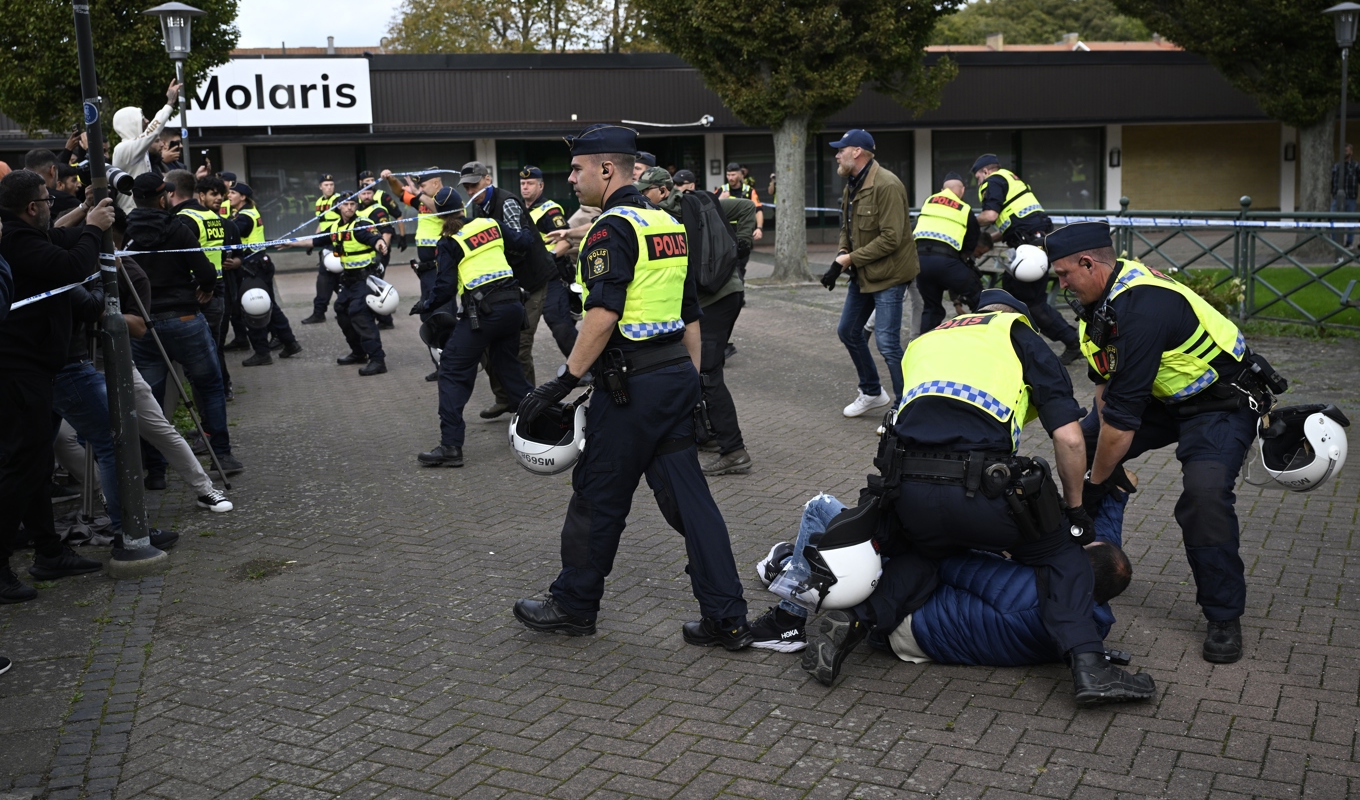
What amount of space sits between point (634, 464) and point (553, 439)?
1.22 ft

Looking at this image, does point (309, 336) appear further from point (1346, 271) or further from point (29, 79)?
point (1346, 271)

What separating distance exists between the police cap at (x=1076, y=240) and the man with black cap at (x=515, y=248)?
4.74 metres

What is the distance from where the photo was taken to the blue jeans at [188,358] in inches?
299

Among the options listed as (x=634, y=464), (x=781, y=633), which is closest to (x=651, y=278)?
(x=634, y=464)

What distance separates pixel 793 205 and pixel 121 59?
9.65 metres

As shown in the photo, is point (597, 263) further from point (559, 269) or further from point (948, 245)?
point (948, 245)

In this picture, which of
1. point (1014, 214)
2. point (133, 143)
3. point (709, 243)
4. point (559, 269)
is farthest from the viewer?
point (1014, 214)

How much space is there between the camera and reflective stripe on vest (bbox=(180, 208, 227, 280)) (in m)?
8.69

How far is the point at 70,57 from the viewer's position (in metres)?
14.8

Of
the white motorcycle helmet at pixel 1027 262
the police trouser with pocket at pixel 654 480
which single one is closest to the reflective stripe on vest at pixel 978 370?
the police trouser with pocket at pixel 654 480

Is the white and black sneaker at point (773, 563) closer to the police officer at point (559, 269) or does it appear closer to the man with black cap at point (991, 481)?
the man with black cap at point (991, 481)

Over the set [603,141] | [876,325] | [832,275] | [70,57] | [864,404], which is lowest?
[864,404]

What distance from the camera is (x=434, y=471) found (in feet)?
26.2

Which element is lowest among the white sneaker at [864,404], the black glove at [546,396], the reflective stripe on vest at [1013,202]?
the white sneaker at [864,404]
